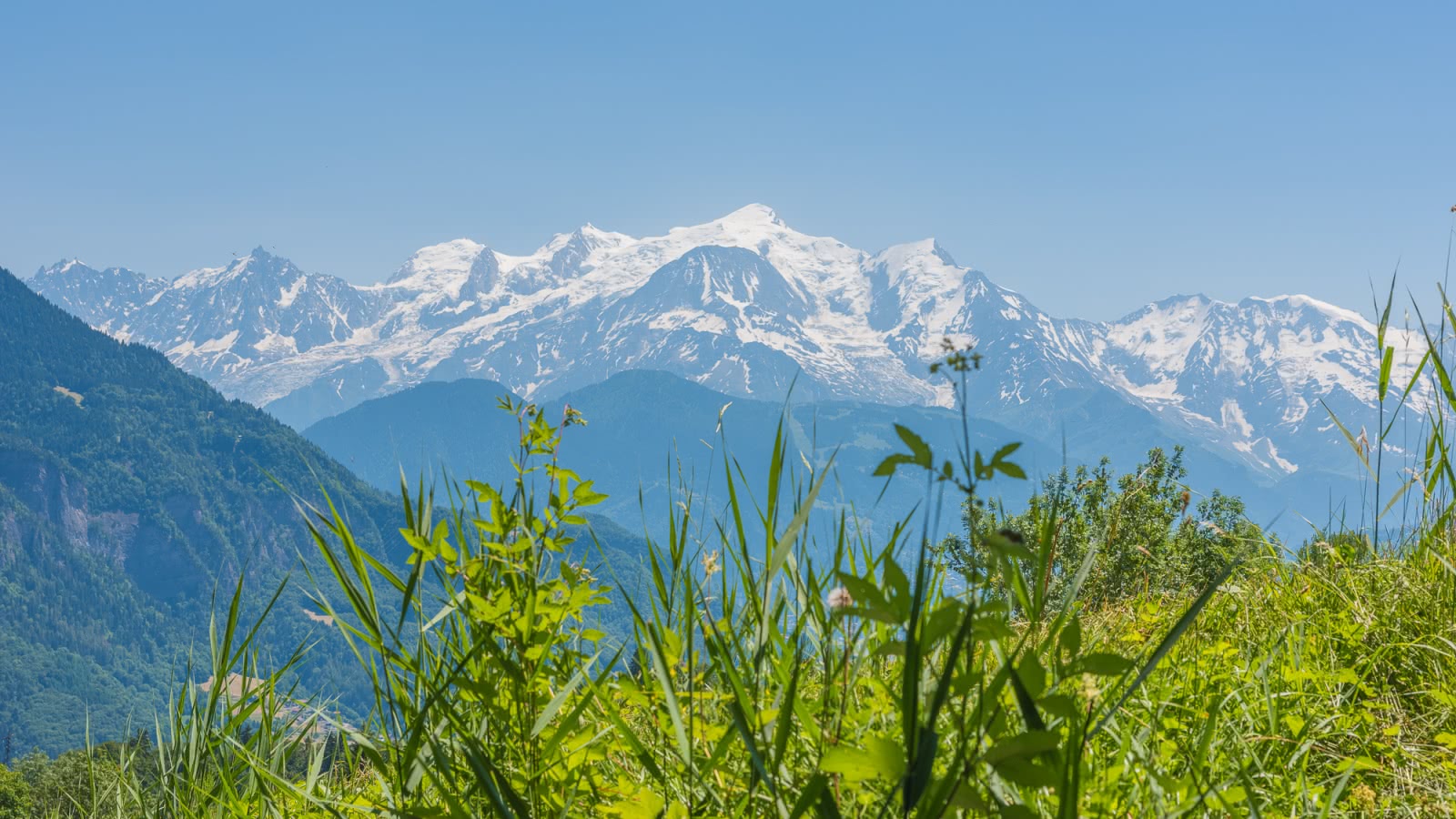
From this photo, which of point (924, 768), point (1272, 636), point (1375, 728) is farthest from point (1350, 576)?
point (924, 768)

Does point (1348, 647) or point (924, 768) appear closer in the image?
point (924, 768)

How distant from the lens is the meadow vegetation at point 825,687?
1203 millimetres

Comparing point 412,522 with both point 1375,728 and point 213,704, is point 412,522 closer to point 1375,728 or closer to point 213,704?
point 213,704

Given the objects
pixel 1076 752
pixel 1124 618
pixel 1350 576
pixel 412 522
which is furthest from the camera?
pixel 1124 618

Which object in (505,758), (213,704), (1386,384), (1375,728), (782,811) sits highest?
(1386,384)

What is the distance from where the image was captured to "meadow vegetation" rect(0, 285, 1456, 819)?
120 cm

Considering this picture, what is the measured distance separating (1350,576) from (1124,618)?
2.34ft

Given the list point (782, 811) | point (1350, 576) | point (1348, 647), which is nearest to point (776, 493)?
point (782, 811)

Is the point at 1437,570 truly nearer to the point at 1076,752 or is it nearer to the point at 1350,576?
the point at 1350,576

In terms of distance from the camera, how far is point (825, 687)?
6.03 ft

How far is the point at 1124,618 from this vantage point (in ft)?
11.1

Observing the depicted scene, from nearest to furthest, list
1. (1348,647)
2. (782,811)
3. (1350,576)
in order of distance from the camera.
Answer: (782,811), (1348,647), (1350,576)

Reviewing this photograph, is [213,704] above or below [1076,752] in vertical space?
below

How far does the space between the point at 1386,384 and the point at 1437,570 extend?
62 centimetres
